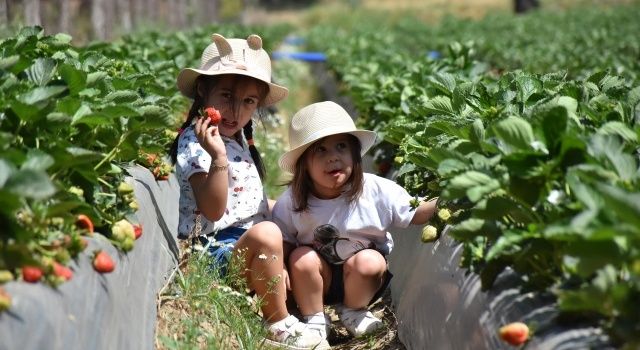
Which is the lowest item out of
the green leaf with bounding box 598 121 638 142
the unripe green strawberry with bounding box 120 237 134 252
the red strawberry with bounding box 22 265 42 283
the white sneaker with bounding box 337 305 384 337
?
the white sneaker with bounding box 337 305 384 337

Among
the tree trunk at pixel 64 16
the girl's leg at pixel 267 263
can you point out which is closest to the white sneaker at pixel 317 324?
the girl's leg at pixel 267 263

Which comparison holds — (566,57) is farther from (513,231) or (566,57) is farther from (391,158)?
(513,231)

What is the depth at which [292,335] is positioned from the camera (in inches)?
155

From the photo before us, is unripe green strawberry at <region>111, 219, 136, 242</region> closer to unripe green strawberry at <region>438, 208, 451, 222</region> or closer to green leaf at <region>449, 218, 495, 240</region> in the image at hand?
green leaf at <region>449, 218, 495, 240</region>

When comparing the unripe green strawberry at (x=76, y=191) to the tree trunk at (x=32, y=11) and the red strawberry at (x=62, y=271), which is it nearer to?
the red strawberry at (x=62, y=271)

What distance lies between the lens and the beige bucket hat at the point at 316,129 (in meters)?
4.04

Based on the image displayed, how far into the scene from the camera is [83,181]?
3.04m

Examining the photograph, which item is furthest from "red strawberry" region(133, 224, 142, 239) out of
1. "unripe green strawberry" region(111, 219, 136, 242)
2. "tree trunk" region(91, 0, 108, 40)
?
"tree trunk" region(91, 0, 108, 40)

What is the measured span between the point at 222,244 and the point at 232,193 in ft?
0.82

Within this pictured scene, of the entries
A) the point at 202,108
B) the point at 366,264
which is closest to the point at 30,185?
the point at 366,264

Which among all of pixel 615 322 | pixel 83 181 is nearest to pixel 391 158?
pixel 83 181

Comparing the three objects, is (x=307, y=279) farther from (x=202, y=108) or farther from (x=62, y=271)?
(x=62, y=271)

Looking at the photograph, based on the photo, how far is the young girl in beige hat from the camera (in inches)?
155

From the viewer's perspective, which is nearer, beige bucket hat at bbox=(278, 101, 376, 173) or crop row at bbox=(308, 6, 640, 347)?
crop row at bbox=(308, 6, 640, 347)
